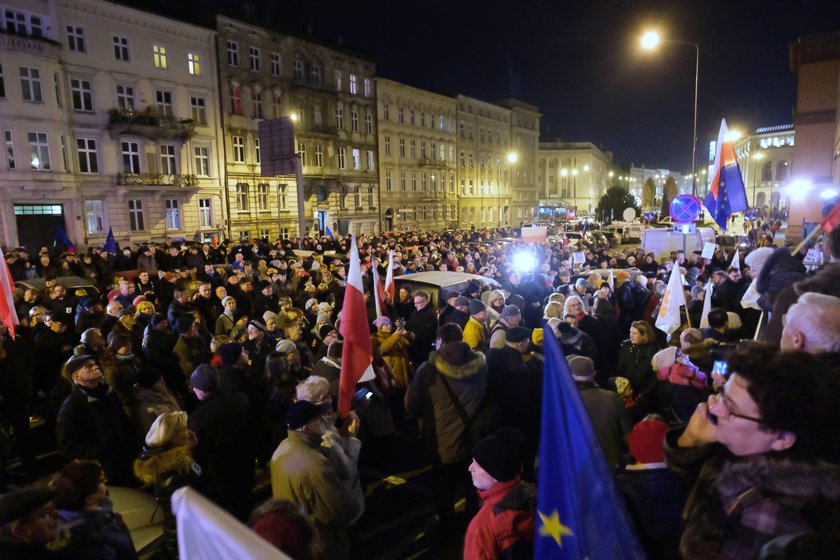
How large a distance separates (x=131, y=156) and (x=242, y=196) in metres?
7.55

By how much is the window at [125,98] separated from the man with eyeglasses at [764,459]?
33571mm

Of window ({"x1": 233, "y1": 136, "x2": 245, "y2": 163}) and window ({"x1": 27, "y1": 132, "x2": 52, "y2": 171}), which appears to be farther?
window ({"x1": 233, "y1": 136, "x2": 245, "y2": 163})

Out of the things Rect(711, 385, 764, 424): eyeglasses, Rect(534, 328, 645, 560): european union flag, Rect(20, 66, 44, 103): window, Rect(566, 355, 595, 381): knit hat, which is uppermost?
Rect(20, 66, 44, 103): window

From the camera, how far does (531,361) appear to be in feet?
17.6

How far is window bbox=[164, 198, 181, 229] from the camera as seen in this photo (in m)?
31.8

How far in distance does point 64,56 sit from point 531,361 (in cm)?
3110

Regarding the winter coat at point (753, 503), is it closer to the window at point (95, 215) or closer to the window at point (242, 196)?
the window at point (95, 215)

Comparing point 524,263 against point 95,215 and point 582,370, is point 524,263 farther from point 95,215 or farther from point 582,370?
point 95,215

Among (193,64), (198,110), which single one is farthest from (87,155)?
(193,64)

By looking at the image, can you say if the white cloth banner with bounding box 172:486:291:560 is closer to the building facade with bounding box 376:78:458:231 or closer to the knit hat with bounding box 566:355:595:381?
the knit hat with bounding box 566:355:595:381

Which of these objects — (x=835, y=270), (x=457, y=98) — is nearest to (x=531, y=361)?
(x=835, y=270)

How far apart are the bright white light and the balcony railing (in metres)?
23.4

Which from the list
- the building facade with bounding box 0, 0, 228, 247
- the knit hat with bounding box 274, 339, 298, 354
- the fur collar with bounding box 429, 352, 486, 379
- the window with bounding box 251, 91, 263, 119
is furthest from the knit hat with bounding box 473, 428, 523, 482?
the window with bounding box 251, 91, 263, 119

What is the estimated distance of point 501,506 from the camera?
2.83 m
